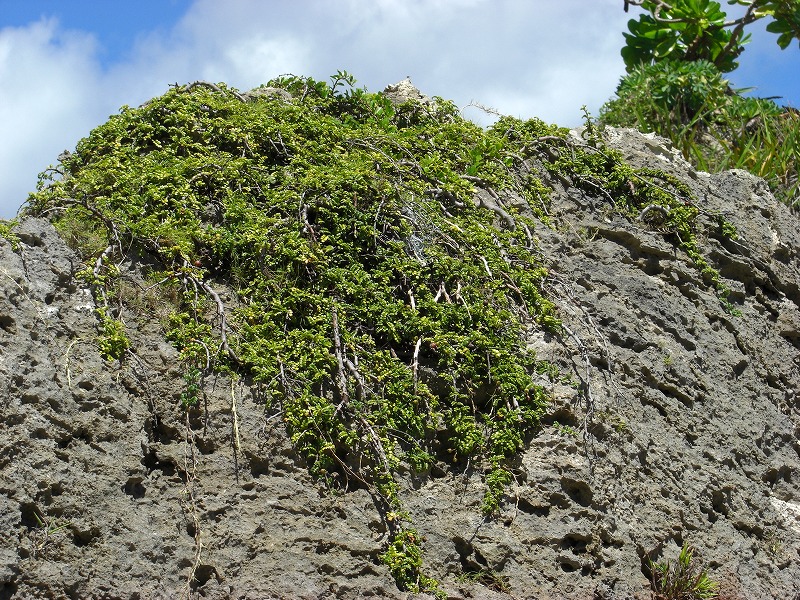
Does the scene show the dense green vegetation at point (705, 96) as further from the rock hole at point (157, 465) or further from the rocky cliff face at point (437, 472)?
the rock hole at point (157, 465)

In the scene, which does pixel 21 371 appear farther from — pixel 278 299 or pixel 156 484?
pixel 278 299

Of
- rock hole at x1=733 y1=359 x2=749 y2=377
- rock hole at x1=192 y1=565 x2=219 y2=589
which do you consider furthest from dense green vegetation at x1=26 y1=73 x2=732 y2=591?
rock hole at x1=733 y1=359 x2=749 y2=377

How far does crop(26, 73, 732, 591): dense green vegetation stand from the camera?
4.52 m

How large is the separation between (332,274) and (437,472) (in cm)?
117

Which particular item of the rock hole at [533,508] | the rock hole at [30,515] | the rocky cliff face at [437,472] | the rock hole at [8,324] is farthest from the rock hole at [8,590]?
the rock hole at [533,508]

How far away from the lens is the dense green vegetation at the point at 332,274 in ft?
14.8

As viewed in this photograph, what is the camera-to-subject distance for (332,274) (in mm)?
4914

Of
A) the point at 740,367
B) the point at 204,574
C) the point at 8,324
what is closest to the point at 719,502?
the point at 740,367

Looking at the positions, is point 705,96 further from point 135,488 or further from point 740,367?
point 135,488

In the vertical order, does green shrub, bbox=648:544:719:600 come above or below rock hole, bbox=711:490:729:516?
below

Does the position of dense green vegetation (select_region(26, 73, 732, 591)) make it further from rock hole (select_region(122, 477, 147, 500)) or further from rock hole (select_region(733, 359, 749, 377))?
rock hole (select_region(733, 359, 749, 377))

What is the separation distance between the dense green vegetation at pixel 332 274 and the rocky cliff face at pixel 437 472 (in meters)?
0.13

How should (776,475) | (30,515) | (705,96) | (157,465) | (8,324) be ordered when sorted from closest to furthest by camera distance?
(30,515) < (8,324) < (157,465) < (776,475) < (705,96)

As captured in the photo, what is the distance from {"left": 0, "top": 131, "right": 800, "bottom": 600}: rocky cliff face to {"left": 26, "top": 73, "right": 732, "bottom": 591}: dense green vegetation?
0.13 meters
